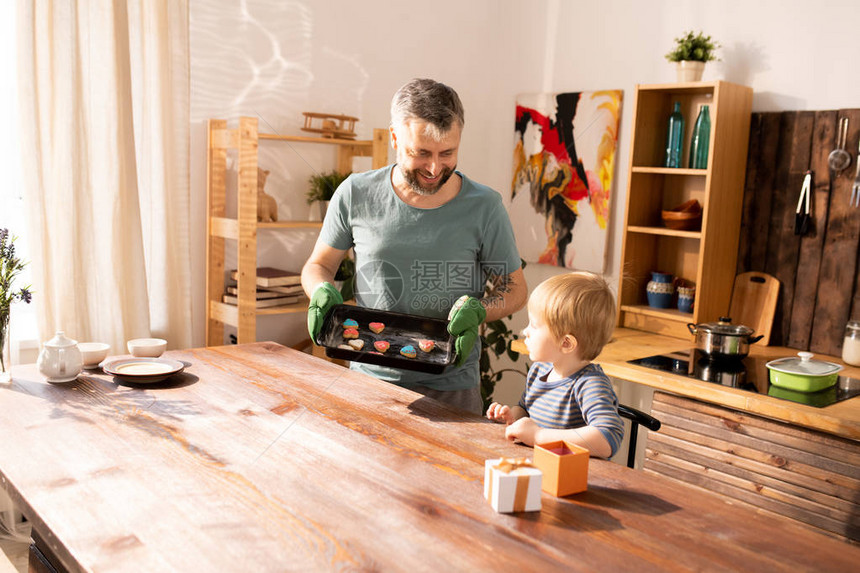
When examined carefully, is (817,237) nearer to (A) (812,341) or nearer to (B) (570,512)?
(A) (812,341)

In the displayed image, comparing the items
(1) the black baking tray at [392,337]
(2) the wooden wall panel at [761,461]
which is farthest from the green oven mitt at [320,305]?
(2) the wooden wall panel at [761,461]

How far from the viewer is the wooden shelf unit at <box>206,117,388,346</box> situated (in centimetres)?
311

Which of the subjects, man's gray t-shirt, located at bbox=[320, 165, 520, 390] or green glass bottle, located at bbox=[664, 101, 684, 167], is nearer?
man's gray t-shirt, located at bbox=[320, 165, 520, 390]

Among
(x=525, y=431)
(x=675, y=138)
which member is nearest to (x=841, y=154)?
(x=675, y=138)

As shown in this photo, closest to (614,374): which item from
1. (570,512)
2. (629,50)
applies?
(570,512)

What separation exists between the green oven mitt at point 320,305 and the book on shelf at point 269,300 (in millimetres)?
1412

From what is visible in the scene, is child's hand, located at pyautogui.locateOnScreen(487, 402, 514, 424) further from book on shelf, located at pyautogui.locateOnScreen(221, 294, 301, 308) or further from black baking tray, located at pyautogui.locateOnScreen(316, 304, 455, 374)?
book on shelf, located at pyautogui.locateOnScreen(221, 294, 301, 308)

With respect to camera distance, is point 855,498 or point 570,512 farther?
point 855,498

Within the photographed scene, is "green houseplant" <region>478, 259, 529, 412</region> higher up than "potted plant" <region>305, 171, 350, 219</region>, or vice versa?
"potted plant" <region>305, 171, 350, 219</region>

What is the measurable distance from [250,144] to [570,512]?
225 centimetres

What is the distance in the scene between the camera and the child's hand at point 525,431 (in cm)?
158

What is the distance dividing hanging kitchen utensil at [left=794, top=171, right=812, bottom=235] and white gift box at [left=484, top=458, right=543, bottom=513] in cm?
218

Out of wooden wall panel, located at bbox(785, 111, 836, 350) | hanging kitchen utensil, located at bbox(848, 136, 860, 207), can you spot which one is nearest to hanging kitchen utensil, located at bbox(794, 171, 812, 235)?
wooden wall panel, located at bbox(785, 111, 836, 350)

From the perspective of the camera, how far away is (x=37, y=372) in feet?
6.66
